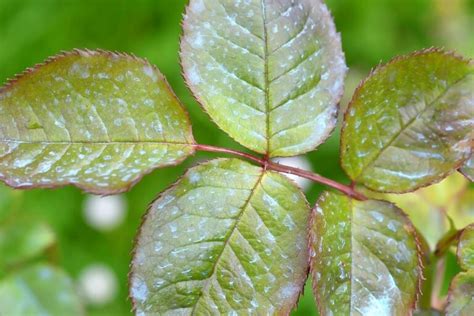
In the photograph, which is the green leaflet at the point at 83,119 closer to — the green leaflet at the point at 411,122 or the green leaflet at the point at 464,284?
the green leaflet at the point at 411,122

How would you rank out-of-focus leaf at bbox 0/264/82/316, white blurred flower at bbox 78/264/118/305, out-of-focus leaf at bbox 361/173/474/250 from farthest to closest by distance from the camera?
white blurred flower at bbox 78/264/118/305
out-of-focus leaf at bbox 0/264/82/316
out-of-focus leaf at bbox 361/173/474/250

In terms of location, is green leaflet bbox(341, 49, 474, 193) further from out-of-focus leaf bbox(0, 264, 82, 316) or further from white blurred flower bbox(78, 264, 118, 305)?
white blurred flower bbox(78, 264, 118, 305)

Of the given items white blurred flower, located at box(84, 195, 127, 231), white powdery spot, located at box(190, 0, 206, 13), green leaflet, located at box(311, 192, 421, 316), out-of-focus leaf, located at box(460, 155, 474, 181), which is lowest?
green leaflet, located at box(311, 192, 421, 316)

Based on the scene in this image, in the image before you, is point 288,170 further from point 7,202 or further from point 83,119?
point 7,202

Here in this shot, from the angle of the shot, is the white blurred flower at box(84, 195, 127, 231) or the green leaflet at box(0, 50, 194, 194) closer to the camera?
the green leaflet at box(0, 50, 194, 194)

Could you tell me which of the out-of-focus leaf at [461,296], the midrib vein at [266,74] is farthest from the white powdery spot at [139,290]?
the out-of-focus leaf at [461,296]

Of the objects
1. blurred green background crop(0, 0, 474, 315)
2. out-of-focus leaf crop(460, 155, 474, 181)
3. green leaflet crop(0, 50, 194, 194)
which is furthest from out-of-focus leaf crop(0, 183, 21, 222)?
out-of-focus leaf crop(460, 155, 474, 181)
